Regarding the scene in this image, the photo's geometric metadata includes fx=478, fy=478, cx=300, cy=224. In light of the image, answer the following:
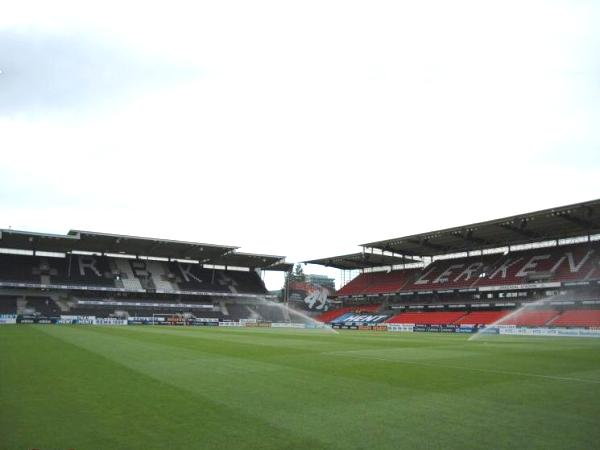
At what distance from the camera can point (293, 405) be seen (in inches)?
356

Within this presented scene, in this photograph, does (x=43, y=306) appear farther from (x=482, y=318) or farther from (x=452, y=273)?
(x=452, y=273)

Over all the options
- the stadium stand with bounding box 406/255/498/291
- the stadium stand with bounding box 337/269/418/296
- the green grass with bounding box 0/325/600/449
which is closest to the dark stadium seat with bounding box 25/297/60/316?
the stadium stand with bounding box 337/269/418/296

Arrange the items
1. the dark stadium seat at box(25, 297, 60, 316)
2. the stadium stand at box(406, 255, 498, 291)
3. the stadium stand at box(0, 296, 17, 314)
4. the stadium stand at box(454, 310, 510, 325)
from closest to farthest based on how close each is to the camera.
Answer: the stadium stand at box(454, 310, 510, 325), the stadium stand at box(0, 296, 17, 314), the dark stadium seat at box(25, 297, 60, 316), the stadium stand at box(406, 255, 498, 291)

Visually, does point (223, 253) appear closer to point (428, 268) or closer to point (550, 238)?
point (428, 268)

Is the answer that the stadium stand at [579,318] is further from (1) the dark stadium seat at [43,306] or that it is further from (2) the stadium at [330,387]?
(1) the dark stadium seat at [43,306]

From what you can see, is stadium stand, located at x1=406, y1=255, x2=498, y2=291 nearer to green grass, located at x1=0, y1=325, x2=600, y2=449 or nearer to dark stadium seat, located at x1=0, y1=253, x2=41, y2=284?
green grass, located at x1=0, y1=325, x2=600, y2=449

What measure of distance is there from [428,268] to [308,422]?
228 ft

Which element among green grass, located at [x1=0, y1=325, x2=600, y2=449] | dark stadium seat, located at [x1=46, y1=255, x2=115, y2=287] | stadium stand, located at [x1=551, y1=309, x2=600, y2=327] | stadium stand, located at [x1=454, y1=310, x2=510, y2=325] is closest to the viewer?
green grass, located at [x1=0, y1=325, x2=600, y2=449]

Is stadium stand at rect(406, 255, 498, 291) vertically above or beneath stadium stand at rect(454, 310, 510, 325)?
above

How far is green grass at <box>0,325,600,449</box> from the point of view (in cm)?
667

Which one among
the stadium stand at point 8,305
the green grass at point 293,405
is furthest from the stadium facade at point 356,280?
the green grass at point 293,405

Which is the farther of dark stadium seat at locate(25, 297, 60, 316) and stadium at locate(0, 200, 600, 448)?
dark stadium seat at locate(25, 297, 60, 316)

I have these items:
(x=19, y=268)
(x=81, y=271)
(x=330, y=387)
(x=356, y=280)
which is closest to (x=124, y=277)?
(x=81, y=271)

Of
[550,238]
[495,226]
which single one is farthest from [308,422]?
[550,238]
